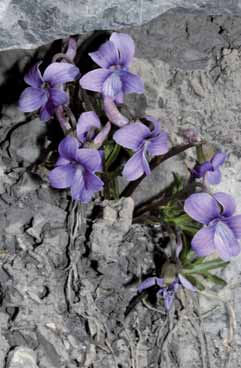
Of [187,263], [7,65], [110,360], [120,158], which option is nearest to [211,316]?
[187,263]

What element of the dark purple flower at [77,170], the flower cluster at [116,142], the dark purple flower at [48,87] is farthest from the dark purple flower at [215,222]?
the dark purple flower at [48,87]

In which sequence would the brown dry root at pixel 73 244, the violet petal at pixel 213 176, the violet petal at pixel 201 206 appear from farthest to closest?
1. the brown dry root at pixel 73 244
2. the violet petal at pixel 213 176
3. the violet petal at pixel 201 206

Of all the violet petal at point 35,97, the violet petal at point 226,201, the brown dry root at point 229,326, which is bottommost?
the brown dry root at point 229,326

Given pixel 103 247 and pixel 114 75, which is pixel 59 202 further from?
pixel 114 75

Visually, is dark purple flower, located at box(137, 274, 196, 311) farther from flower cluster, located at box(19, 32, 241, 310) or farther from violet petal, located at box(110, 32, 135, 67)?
violet petal, located at box(110, 32, 135, 67)

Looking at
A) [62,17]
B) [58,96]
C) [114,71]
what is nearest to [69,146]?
[58,96]

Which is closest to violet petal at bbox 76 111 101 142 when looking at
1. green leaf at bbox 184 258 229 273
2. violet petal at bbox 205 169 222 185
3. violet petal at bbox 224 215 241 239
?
violet petal at bbox 205 169 222 185

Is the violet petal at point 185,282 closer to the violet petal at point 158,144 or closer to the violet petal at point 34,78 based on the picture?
the violet petal at point 158,144
